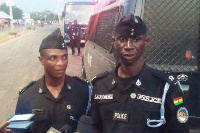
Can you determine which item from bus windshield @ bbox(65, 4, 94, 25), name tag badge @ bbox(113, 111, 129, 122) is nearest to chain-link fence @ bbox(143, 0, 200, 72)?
name tag badge @ bbox(113, 111, 129, 122)

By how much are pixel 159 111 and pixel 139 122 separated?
0.52 ft

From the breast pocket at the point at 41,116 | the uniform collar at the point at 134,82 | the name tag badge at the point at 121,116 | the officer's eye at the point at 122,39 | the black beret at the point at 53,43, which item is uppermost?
the officer's eye at the point at 122,39

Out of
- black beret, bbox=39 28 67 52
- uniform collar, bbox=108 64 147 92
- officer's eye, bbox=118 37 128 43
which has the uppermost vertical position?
→ officer's eye, bbox=118 37 128 43

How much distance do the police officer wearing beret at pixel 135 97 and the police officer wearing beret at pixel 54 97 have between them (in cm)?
36

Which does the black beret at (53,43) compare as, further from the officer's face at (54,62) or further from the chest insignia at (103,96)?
the chest insignia at (103,96)

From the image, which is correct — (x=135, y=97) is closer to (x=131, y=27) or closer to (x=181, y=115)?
(x=181, y=115)

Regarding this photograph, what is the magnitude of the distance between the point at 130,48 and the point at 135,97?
35 cm

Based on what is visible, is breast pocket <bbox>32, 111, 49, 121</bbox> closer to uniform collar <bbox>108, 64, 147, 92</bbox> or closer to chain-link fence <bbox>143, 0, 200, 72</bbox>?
uniform collar <bbox>108, 64, 147, 92</bbox>

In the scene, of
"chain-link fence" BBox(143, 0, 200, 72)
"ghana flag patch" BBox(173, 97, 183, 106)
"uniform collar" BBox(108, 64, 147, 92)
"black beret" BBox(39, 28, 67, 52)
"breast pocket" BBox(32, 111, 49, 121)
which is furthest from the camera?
"chain-link fence" BBox(143, 0, 200, 72)

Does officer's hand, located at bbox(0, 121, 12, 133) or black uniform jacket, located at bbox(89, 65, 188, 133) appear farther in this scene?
officer's hand, located at bbox(0, 121, 12, 133)

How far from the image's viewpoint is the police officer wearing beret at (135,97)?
1.72m

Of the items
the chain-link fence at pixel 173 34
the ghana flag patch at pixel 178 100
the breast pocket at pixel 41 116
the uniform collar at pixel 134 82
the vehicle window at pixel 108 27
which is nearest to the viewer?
the ghana flag patch at pixel 178 100

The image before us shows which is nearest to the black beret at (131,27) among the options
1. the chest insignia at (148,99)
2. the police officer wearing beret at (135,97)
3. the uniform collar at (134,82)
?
the police officer wearing beret at (135,97)

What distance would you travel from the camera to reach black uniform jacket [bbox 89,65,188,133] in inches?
68.0
